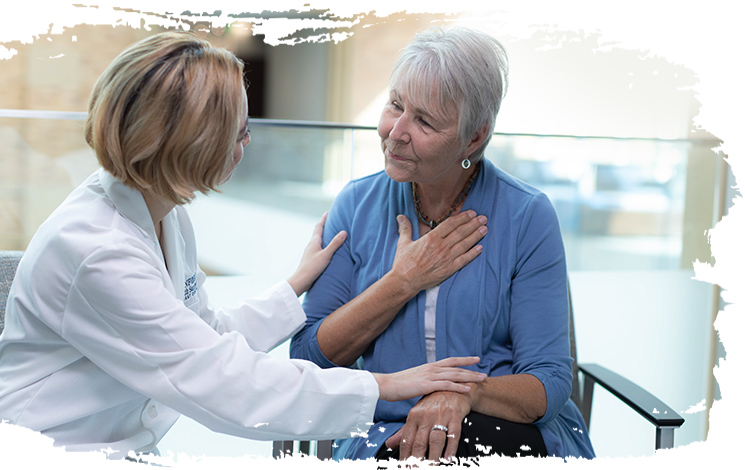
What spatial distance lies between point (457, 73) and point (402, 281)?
480mm

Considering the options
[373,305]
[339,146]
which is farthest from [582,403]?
[339,146]

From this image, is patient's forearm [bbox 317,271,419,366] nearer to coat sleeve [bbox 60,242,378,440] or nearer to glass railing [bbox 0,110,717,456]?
coat sleeve [bbox 60,242,378,440]

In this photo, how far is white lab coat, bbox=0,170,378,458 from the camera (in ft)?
3.50

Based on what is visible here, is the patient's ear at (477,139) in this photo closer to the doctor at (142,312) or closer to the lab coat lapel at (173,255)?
the doctor at (142,312)

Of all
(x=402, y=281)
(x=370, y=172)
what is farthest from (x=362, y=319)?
(x=370, y=172)

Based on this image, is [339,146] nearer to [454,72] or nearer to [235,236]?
[235,236]

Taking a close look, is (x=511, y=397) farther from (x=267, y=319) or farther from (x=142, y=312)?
(x=142, y=312)

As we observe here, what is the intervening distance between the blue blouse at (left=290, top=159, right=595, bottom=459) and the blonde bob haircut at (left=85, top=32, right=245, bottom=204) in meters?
0.57

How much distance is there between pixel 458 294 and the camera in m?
1.45

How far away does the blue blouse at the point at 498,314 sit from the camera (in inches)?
55.8

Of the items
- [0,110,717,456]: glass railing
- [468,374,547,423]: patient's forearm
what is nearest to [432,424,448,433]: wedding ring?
[468,374,547,423]: patient's forearm

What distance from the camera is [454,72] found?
135cm

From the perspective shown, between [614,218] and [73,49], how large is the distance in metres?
2.30

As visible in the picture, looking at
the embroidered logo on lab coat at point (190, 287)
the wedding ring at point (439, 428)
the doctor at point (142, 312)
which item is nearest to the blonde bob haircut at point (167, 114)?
the doctor at point (142, 312)
